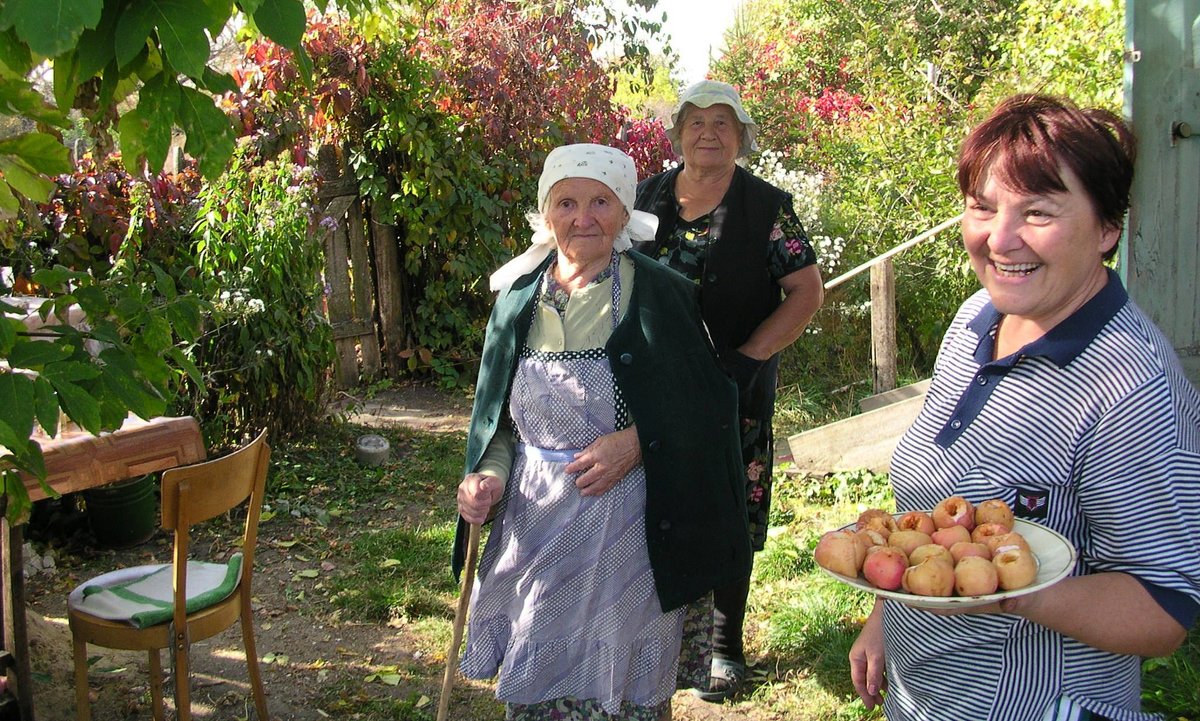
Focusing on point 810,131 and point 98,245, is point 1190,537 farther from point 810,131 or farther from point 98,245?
point 810,131

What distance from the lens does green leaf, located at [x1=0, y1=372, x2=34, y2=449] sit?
1705 millimetres

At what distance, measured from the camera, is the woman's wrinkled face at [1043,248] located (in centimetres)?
156

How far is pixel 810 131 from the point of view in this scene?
10.6 m

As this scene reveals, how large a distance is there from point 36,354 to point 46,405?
0.54ft

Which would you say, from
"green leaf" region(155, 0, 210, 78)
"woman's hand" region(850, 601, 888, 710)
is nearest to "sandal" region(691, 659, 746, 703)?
"woman's hand" region(850, 601, 888, 710)

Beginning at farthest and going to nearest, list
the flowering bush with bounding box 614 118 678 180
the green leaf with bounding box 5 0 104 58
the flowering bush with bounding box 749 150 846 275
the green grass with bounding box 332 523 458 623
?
the flowering bush with bounding box 614 118 678 180 < the flowering bush with bounding box 749 150 846 275 < the green grass with bounding box 332 523 458 623 < the green leaf with bounding box 5 0 104 58

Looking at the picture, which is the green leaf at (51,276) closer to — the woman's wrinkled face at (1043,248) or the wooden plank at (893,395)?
the woman's wrinkled face at (1043,248)

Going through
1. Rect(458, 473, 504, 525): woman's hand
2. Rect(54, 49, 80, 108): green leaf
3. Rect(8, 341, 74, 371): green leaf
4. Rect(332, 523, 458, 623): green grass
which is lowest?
Rect(332, 523, 458, 623): green grass

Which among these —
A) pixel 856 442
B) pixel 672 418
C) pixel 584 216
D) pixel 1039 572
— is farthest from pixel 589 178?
pixel 856 442

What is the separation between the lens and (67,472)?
319 cm

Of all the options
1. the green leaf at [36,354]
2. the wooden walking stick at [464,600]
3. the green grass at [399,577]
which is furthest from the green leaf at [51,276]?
the green grass at [399,577]

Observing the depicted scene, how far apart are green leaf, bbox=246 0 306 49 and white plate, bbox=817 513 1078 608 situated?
1.18 meters

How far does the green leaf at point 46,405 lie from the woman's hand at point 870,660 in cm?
147

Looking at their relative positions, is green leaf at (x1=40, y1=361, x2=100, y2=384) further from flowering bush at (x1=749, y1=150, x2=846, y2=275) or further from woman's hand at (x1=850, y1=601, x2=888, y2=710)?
flowering bush at (x1=749, y1=150, x2=846, y2=275)
